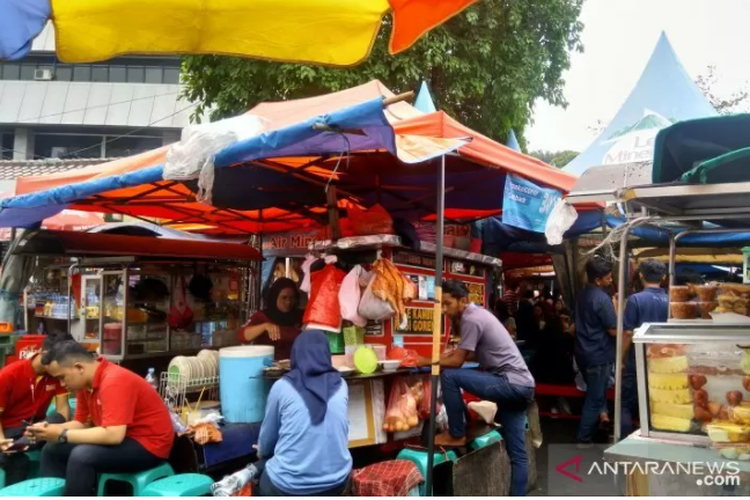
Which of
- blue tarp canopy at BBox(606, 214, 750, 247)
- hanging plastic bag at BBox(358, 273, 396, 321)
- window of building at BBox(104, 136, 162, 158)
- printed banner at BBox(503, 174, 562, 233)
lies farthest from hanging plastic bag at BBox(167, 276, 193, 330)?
window of building at BBox(104, 136, 162, 158)

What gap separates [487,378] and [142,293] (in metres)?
4.24

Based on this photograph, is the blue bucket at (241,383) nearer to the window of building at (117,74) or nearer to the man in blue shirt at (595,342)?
the man in blue shirt at (595,342)

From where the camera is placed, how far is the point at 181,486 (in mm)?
3928

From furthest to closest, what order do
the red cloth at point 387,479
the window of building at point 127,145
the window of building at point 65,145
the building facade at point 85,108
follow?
the window of building at point 65,145
the window of building at point 127,145
the building facade at point 85,108
the red cloth at point 387,479

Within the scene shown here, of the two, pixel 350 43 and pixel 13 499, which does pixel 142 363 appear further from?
pixel 350 43

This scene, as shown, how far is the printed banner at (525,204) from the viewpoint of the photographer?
530 cm

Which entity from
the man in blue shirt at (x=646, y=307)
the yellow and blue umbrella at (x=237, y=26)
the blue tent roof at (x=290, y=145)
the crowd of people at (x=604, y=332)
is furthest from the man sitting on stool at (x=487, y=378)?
the yellow and blue umbrella at (x=237, y=26)

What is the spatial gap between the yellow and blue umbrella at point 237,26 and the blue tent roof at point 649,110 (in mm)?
6952

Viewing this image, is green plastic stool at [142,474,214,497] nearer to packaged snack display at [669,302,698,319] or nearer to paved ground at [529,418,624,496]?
paved ground at [529,418,624,496]

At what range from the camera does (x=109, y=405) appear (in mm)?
4004

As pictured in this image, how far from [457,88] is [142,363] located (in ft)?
22.9

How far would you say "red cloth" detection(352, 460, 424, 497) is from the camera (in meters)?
3.98

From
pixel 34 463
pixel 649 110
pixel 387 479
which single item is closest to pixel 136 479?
pixel 34 463

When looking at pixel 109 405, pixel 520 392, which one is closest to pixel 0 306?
pixel 109 405
